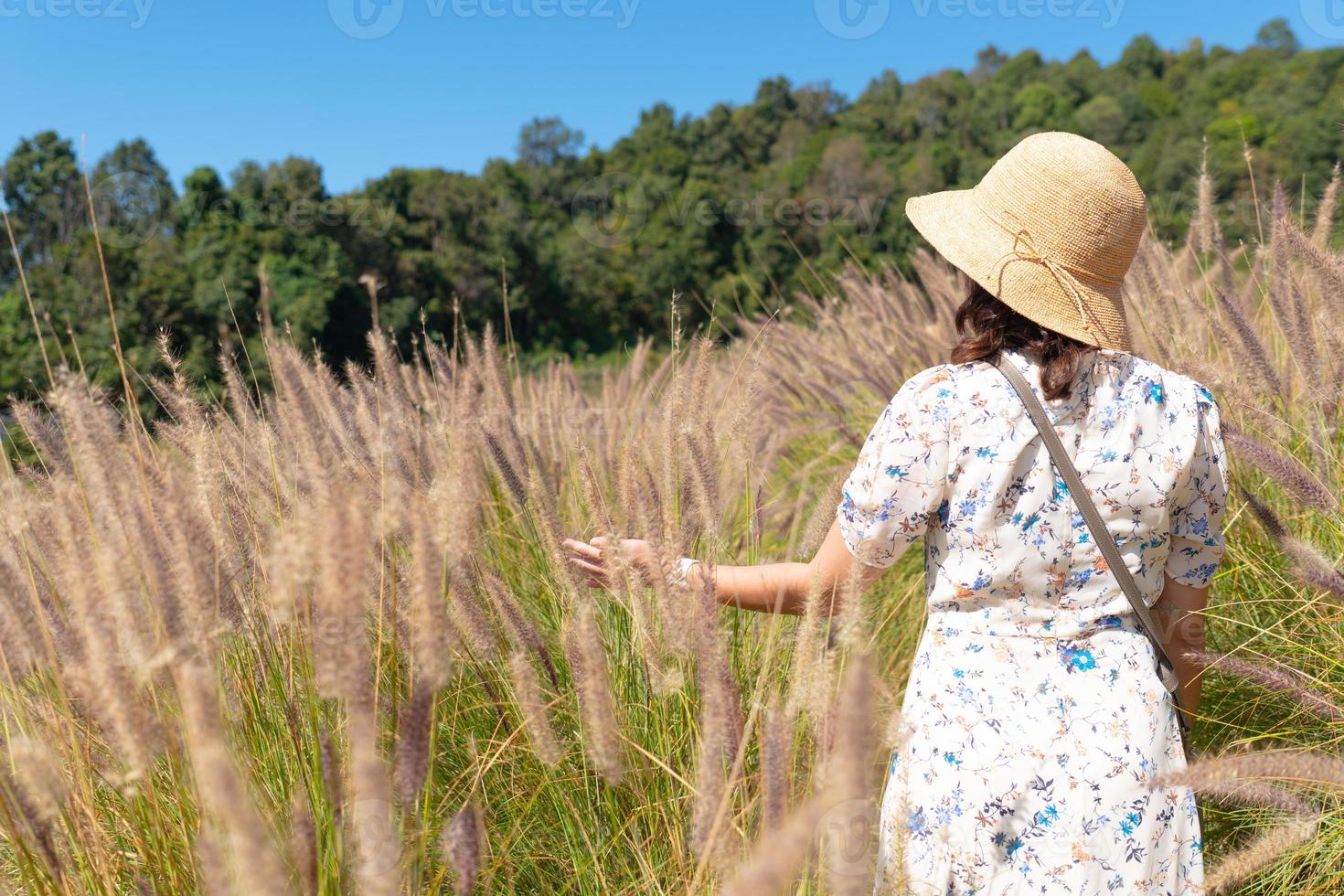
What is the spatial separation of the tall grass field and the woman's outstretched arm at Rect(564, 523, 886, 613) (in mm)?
70

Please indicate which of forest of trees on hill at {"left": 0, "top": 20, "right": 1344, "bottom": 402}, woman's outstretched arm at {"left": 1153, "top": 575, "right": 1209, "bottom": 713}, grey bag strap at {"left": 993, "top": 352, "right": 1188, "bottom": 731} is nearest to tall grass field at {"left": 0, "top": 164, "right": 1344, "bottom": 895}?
woman's outstretched arm at {"left": 1153, "top": 575, "right": 1209, "bottom": 713}

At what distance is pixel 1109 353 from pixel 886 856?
0.97m

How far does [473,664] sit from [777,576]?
77 centimetres

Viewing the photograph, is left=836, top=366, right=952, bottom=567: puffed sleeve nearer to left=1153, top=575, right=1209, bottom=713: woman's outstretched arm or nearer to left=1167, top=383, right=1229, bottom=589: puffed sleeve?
left=1167, top=383, right=1229, bottom=589: puffed sleeve

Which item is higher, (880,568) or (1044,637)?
(880,568)

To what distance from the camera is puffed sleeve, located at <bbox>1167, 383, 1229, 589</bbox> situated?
1613 millimetres

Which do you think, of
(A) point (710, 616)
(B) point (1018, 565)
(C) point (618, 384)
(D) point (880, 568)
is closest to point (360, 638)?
(A) point (710, 616)

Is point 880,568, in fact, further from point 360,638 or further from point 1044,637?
point 360,638

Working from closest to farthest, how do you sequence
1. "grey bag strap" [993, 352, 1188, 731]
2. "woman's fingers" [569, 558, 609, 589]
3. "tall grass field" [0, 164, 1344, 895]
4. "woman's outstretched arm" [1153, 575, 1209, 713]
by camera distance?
1. "tall grass field" [0, 164, 1344, 895]
2. "grey bag strap" [993, 352, 1188, 731]
3. "woman's outstretched arm" [1153, 575, 1209, 713]
4. "woman's fingers" [569, 558, 609, 589]

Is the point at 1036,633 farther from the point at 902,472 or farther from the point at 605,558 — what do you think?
the point at 605,558

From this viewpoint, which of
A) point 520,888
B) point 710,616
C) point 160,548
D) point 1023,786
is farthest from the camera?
point 520,888

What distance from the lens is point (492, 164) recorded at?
5453 cm

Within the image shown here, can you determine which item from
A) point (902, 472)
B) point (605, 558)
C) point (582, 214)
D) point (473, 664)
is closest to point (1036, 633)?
point (902, 472)

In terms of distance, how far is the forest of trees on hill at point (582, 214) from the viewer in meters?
23.7
